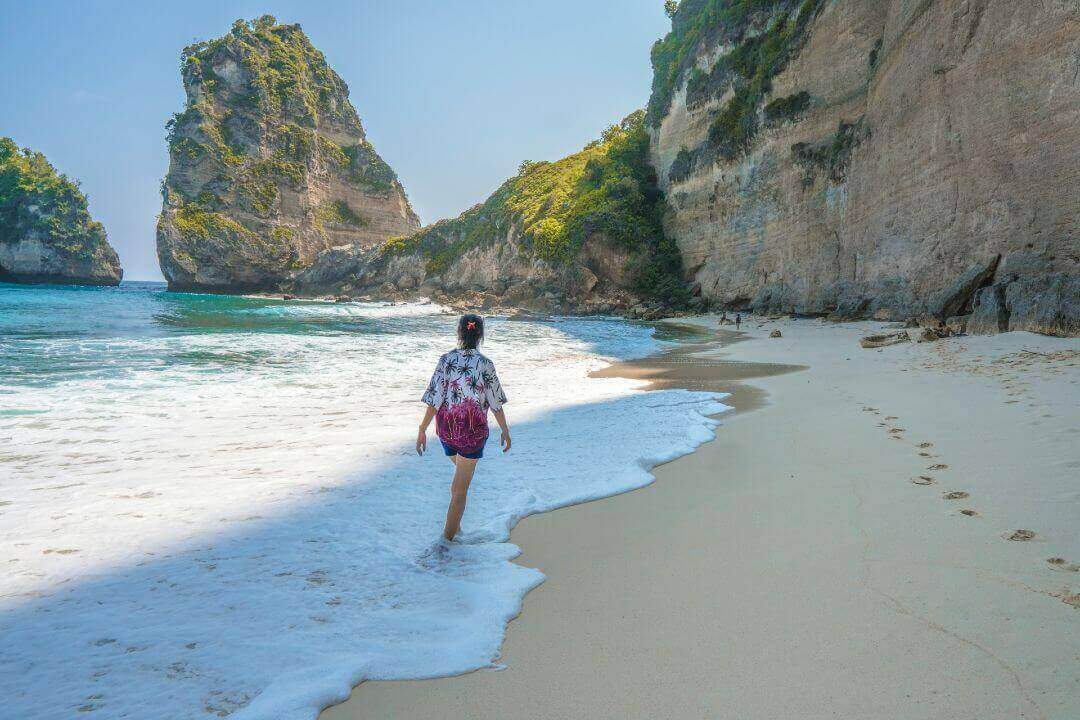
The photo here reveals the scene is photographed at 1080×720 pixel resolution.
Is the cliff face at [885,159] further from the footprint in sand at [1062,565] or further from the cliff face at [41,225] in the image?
the cliff face at [41,225]

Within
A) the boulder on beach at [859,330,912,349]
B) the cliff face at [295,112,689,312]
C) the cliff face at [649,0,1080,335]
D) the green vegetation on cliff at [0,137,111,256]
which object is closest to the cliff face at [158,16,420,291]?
the green vegetation on cliff at [0,137,111,256]

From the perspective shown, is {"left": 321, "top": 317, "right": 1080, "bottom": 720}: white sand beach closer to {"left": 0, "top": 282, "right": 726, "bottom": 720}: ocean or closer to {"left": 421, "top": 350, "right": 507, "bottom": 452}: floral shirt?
{"left": 0, "top": 282, "right": 726, "bottom": 720}: ocean

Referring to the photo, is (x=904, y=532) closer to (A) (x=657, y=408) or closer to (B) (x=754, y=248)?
(A) (x=657, y=408)

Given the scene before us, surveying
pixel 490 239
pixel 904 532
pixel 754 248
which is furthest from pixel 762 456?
pixel 490 239

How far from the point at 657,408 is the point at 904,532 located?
4.91 meters

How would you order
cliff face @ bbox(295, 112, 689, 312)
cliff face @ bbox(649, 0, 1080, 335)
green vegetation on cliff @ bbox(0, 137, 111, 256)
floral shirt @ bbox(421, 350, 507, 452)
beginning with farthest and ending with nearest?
green vegetation on cliff @ bbox(0, 137, 111, 256)
cliff face @ bbox(295, 112, 689, 312)
cliff face @ bbox(649, 0, 1080, 335)
floral shirt @ bbox(421, 350, 507, 452)

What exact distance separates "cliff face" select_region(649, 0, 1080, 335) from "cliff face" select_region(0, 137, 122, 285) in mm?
89656

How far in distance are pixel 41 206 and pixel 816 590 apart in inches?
4161

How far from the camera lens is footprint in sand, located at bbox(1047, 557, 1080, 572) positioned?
237 centimetres

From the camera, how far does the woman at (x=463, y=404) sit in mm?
3461

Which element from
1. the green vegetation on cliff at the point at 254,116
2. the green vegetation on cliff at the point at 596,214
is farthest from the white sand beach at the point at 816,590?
the green vegetation on cliff at the point at 254,116

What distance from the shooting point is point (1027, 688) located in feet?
5.57

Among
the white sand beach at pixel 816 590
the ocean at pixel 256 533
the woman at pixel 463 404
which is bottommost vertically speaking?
the ocean at pixel 256 533

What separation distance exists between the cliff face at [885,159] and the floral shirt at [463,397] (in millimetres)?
11021
